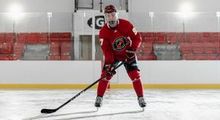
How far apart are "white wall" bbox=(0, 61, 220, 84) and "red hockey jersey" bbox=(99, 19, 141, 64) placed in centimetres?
459

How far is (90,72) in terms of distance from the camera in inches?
368

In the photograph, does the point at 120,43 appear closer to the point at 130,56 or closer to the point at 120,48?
the point at 120,48

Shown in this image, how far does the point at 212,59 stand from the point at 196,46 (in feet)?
1.55

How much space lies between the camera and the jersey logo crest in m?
4.71

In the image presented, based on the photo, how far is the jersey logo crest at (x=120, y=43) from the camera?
15.4 feet

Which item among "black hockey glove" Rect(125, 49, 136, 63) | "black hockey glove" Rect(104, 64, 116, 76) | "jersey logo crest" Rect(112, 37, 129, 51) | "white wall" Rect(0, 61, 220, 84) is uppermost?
"jersey logo crest" Rect(112, 37, 129, 51)

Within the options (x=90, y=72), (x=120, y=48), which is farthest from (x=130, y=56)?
(x=90, y=72)

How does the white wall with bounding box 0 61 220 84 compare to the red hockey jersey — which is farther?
the white wall with bounding box 0 61 220 84

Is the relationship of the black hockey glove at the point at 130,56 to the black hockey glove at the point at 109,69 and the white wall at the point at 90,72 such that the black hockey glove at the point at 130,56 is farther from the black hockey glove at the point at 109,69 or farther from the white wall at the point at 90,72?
the white wall at the point at 90,72

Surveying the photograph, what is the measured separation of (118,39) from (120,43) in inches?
2.0

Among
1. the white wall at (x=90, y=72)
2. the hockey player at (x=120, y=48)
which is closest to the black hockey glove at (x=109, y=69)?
the hockey player at (x=120, y=48)

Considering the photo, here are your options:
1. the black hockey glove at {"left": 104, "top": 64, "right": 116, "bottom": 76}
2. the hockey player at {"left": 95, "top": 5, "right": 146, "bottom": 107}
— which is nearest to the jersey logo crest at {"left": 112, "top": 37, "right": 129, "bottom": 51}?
the hockey player at {"left": 95, "top": 5, "right": 146, "bottom": 107}

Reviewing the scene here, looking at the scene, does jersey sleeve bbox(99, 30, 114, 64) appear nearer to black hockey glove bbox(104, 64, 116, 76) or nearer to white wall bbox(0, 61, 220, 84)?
black hockey glove bbox(104, 64, 116, 76)

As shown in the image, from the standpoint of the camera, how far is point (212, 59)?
9.41 meters
